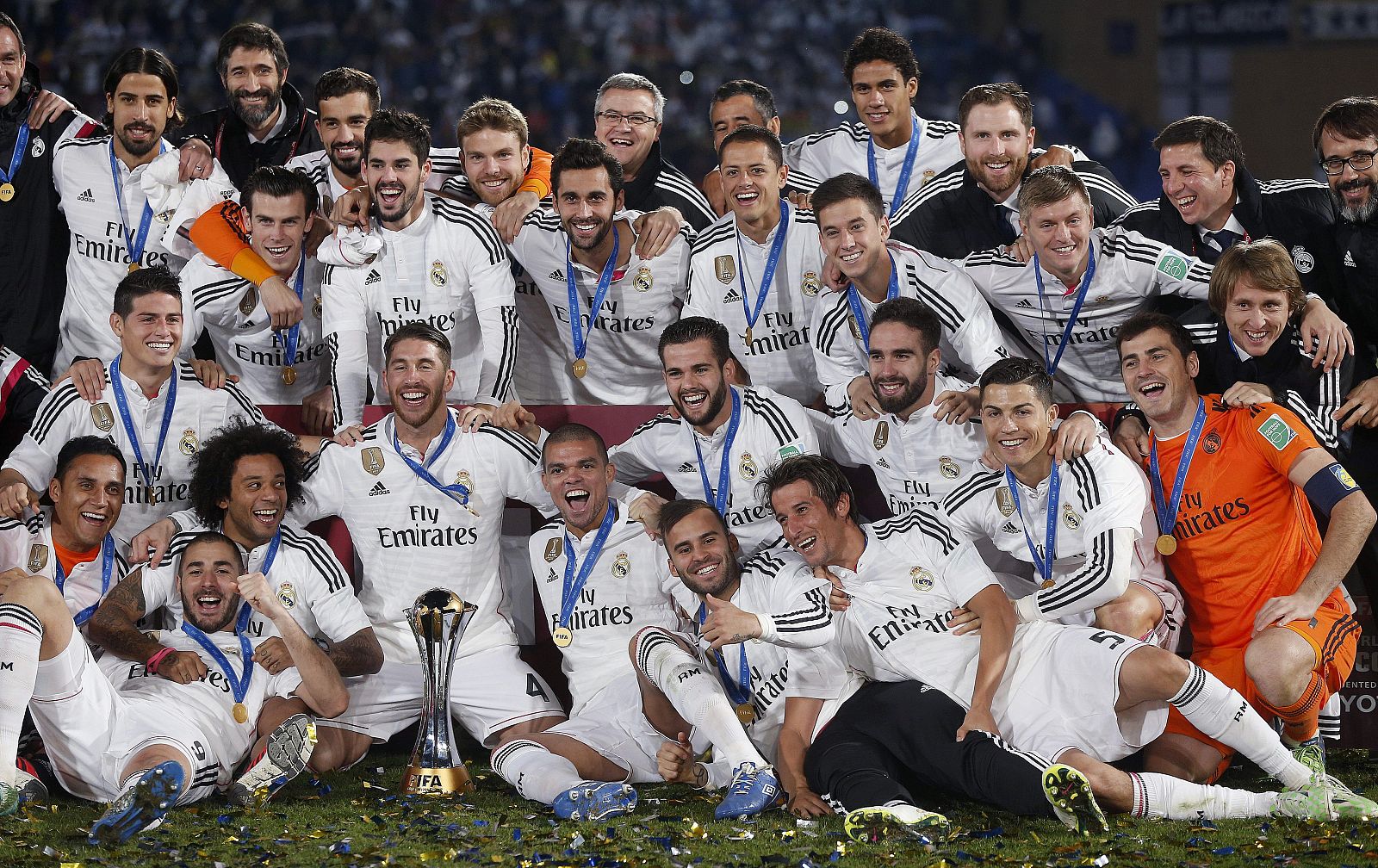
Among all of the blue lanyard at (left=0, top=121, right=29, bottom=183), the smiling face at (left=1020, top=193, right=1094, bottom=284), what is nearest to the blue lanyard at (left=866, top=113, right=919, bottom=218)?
the smiling face at (left=1020, top=193, right=1094, bottom=284)

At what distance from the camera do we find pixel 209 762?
4.64 meters

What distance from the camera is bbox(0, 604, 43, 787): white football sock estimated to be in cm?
442

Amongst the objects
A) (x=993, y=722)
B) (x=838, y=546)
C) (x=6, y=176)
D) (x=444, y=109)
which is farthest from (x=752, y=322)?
(x=444, y=109)

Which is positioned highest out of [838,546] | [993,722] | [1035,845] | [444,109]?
[444,109]

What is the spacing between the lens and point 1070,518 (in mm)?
4836

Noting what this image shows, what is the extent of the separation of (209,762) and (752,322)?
2.79 meters

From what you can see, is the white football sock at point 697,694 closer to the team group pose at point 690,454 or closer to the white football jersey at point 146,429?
the team group pose at point 690,454

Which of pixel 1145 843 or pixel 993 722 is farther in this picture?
pixel 993 722

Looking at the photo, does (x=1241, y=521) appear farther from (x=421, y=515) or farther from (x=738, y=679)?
(x=421, y=515)

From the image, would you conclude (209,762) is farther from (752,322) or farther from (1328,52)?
(1328,52)

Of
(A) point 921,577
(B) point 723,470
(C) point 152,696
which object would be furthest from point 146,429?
(A) point 921,577

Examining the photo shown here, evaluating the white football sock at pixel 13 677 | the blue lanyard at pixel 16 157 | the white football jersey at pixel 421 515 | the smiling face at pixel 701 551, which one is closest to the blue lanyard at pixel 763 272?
the white football jersey at pixel 421 515

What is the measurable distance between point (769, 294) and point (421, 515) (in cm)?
175

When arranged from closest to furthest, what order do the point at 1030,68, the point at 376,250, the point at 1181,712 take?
the point at 1181,712
the point at 376,250
the point at 1030,68
